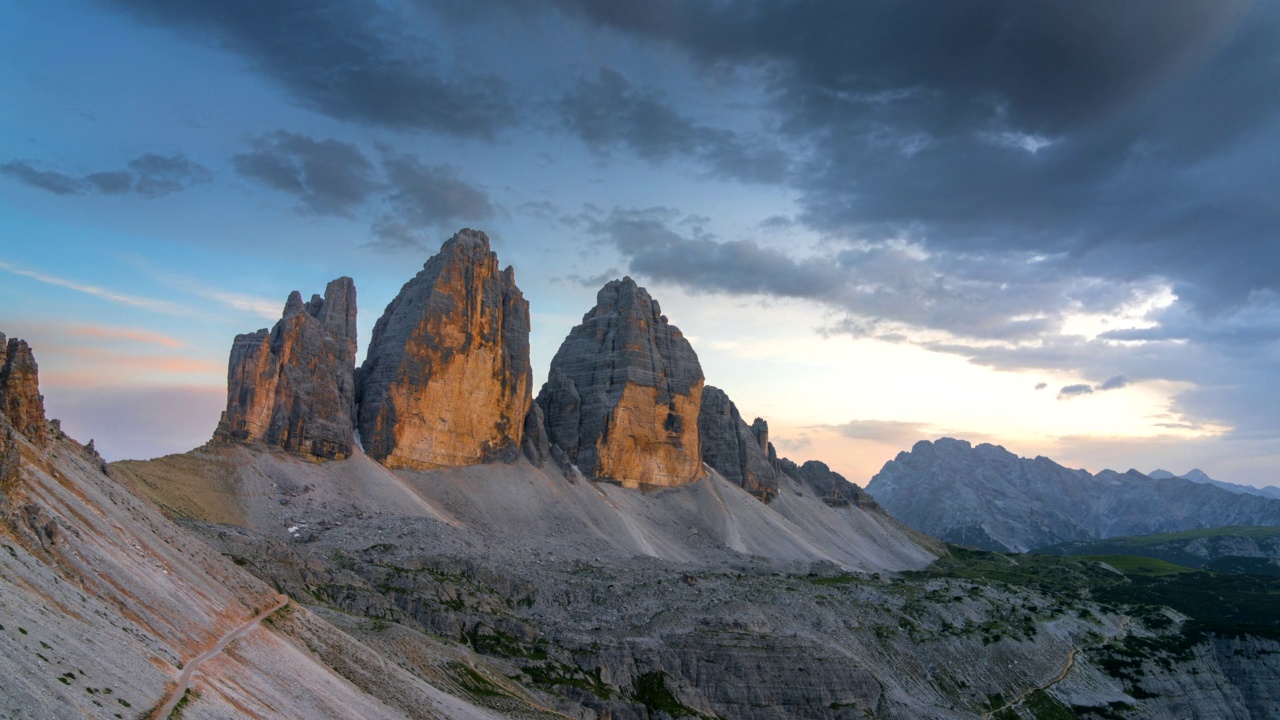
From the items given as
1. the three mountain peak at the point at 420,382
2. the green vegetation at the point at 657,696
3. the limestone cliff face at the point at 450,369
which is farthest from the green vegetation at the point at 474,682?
the limestone cliff face at the point at 450,369

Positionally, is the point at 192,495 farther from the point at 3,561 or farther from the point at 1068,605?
the point at 1068,605

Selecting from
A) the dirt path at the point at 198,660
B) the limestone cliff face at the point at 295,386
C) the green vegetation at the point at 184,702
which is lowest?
the green vegetation at the point at 184,702

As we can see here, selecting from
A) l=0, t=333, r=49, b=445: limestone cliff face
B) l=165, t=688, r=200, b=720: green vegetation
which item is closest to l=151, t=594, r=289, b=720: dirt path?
l=165, t=688, r=200, b=720: green vegetation

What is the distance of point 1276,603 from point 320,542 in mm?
175195

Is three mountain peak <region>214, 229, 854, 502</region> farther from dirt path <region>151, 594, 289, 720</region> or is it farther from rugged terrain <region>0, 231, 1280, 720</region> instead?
dirt path <region>151, 594, 289, 720</region>

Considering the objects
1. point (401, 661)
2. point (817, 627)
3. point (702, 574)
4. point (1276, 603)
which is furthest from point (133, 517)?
point (1276, 603)

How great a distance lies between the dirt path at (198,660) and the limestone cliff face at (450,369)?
9890cm

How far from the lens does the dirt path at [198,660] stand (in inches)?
1414

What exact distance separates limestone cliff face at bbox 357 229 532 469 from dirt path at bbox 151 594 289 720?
98.9 m

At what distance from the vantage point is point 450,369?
563ft

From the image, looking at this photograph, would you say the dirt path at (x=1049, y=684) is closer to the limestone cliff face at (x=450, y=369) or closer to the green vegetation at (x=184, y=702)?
the green vegetation at (x=184, y=702)

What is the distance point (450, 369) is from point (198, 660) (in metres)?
128

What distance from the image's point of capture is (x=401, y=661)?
69.3 m

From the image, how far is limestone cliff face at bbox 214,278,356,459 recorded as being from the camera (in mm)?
142500
